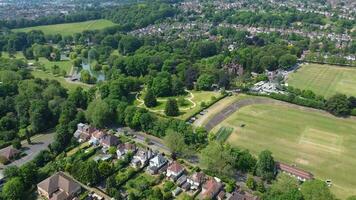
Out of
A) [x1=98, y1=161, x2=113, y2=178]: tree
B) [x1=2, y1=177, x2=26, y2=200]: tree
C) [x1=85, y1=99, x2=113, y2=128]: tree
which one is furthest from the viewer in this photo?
[x1=85, y1=99, x2=113, y2=128]: tree

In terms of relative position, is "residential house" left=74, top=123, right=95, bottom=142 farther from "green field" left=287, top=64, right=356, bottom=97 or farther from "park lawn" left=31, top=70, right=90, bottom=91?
"green field" left=287, top=64, right=356, bottom=97

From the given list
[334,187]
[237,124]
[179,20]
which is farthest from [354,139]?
[179,20]

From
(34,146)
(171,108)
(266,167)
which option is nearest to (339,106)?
(266,167)

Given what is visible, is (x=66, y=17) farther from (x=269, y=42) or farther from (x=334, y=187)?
(x=334, y=187)

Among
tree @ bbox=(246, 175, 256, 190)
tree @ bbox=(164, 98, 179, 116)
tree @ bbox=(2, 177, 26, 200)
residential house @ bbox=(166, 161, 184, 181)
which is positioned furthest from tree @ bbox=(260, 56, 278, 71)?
tree @ bbox=(2, 177, 26, 200)

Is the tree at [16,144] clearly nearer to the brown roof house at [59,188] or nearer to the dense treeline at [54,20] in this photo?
the brown roof house at [59,188]

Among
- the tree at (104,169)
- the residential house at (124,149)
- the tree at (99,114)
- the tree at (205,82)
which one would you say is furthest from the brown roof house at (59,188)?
the tree at (205,82)
